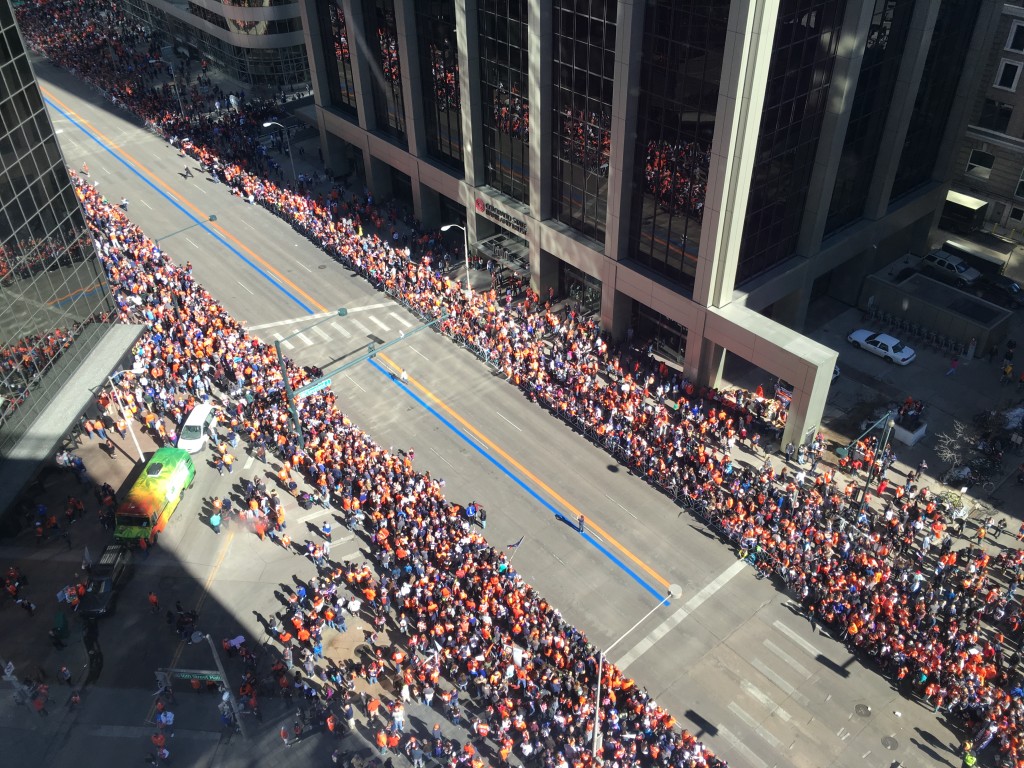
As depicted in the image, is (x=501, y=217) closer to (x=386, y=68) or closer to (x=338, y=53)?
(x=386, y=68)

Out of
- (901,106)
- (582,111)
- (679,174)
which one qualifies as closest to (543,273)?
(582,111)

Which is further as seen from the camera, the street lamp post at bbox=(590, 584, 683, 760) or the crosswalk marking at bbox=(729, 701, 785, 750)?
the crosswalk marking at bbox=(729, 701, 785, 750)

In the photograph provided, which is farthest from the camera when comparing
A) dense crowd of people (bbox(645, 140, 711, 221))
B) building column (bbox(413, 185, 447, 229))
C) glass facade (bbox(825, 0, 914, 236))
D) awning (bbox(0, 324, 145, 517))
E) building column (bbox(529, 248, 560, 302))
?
building column (bbox(413, 185, 447, 229))

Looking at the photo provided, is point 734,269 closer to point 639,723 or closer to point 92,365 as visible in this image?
point 639,723

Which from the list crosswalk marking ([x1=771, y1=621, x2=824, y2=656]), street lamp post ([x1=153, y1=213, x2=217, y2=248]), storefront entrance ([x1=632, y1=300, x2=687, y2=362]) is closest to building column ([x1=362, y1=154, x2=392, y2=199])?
street lamp post ([x1=153, y1=213, x2=217, y2=248])

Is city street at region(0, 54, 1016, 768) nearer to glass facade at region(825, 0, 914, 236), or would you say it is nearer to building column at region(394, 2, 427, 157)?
glass facade at region(825, 0, 914, 236)

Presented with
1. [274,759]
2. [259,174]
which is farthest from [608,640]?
[259,174]

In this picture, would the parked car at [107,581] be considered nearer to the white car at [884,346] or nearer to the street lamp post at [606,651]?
the street lamp post at [606,651]
